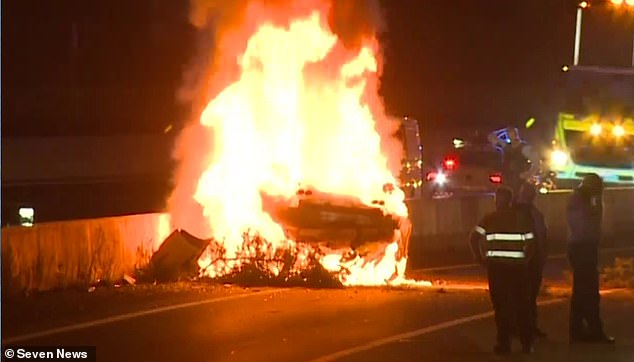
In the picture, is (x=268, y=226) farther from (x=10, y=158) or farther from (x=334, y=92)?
(x=10, y=158)

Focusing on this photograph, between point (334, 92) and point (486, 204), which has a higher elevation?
point (334, 92)

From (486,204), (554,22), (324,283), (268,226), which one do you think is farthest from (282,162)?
(554,22)

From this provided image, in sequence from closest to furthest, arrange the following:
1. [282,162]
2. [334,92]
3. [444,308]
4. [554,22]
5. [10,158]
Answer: [444,308], [282,162], [334,92], [10,158], [554,22]

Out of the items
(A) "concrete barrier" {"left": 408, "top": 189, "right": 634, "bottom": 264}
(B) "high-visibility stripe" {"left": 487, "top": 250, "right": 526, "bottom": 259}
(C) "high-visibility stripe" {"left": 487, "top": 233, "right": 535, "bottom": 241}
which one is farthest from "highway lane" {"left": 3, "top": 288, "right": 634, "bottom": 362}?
(A) "concrete barrier" {"left": 408, "top": 189, "right": 634, "bottom": 264}

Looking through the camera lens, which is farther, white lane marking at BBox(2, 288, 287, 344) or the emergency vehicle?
the emergency vehicle

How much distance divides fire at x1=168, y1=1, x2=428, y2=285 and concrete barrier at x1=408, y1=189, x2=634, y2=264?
8.66ft

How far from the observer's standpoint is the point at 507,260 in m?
11.2

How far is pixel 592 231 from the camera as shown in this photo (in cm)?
1194

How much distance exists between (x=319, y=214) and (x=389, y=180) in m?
2.90

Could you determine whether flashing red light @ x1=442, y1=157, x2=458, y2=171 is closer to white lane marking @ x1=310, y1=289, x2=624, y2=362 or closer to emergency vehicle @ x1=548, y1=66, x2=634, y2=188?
emergency vehicle @ x1=548, y1=66, x2=634, y2=188

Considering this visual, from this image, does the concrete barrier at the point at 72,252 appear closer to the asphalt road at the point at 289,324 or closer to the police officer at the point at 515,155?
the asphalt road at the point at 289,324

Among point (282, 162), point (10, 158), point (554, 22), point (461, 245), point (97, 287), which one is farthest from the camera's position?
point (554, 22)

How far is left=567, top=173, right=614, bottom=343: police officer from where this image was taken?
1194 cm

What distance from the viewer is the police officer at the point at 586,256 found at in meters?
11.9
